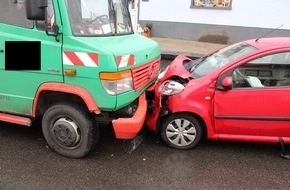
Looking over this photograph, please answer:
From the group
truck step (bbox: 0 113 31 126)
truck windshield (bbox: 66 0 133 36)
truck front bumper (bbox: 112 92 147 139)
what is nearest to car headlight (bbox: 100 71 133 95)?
truck front bumper (bbox: 112 92 147 139)

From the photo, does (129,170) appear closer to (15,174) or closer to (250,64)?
(15,174)

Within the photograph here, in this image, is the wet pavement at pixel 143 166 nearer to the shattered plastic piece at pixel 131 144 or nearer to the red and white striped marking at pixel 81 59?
the shattered plastic piece at pixel 131 144

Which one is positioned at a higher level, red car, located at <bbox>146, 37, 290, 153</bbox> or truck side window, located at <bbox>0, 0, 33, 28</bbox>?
truck side window, located at <bbox>0, 0, 33, 28</bbox>

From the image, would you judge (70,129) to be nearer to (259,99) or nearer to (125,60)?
(125,60)

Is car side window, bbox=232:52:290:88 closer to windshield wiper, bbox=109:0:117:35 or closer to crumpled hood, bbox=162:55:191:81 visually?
crumpled hood, bbox=162:55:191:81

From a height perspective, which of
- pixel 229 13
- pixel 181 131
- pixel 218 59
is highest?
pixel 229 13

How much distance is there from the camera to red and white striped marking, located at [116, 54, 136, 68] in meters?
3.81

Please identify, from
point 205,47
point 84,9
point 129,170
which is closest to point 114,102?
point 129,170

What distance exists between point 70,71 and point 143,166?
1413mm

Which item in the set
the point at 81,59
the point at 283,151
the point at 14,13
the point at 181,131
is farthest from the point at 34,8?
the point at 283,151

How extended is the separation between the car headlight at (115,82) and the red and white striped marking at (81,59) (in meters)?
0.17

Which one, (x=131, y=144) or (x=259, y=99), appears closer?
(x=259, y=99)

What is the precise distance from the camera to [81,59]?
3803 millimetres

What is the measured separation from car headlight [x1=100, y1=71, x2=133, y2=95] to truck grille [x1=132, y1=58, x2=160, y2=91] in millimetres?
205
